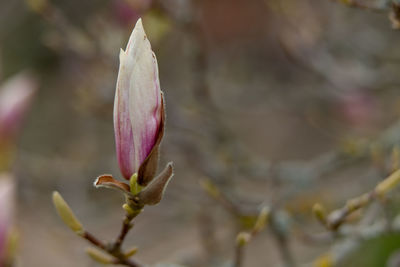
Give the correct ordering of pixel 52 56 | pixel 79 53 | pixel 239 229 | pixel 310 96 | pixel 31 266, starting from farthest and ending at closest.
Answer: pixel 52 56 → pixel 31 266 → pixel 310 96 → pixel 79 53 → pixel 239 229

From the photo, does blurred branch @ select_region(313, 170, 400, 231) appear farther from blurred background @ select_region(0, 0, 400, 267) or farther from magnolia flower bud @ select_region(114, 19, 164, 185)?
magnolia flower bud @ select_region(114, 19, 164, 185)

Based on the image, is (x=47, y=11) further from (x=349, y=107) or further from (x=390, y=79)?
(x=349, y=107)

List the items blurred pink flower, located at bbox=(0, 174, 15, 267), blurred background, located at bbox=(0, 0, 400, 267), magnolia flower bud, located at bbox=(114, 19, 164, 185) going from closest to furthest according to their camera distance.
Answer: magnolia flower bud, located at bbox=(114, 19, 164, 185) < blurred pink flower, located at bbox=(0, 174, 15, 267) < blurred background, located at bbox=(0, 0, 400, 267)

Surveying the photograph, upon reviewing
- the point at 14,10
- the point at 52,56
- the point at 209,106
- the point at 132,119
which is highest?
the point at 132,119

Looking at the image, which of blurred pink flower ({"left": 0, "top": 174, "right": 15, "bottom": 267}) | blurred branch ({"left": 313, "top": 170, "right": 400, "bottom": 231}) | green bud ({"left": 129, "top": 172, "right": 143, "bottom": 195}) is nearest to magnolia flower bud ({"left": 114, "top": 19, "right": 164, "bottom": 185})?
green bud ({"left": 129, "top": 172, "right": 143, "bottom": 195})

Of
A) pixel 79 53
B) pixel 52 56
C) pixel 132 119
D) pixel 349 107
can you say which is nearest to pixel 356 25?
pixel 349 107

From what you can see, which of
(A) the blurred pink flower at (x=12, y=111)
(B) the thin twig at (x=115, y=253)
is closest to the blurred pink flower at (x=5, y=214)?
(B) the thin twig at (x=115, y=253)

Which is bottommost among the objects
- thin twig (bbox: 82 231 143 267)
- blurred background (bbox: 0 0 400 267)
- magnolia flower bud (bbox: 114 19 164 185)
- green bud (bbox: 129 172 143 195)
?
blurred background (bbox: 0 0 400 267)
